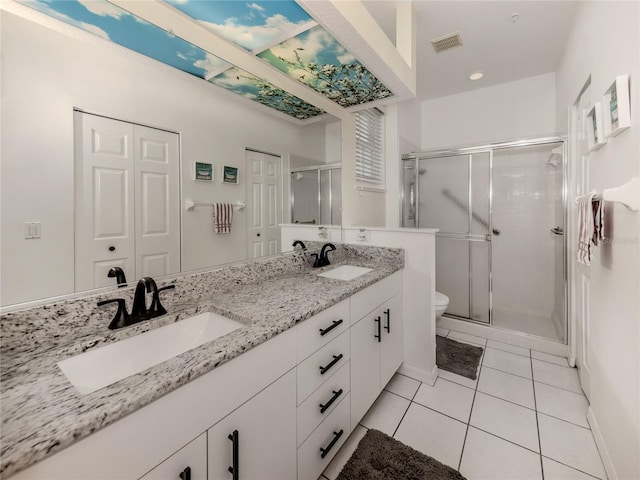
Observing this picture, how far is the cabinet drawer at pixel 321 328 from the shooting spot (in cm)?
109

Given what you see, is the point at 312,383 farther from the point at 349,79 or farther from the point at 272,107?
the point at 349,79

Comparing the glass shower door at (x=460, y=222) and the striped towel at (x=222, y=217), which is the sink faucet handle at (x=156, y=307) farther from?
the glass shower door at (x=460, y=222)

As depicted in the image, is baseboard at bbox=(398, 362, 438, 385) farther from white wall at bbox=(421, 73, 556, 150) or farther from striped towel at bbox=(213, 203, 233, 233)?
white wall at bbox=(421, 73, 556, 150)

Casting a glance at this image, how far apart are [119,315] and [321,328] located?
0.76 metres

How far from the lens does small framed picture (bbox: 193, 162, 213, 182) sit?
130cm

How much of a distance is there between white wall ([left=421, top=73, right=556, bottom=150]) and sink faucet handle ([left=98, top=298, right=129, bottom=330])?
11.8 ft

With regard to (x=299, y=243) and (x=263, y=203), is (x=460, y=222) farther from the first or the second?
(x=263, y=203)

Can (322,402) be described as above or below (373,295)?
below

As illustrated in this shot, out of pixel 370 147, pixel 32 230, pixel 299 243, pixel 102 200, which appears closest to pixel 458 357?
pixel 299 243

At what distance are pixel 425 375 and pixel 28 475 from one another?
6.80 feet

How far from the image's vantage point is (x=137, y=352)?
3.12ft

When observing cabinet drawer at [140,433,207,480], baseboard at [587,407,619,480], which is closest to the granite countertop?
cabinet drawer at [140,433,207,480]

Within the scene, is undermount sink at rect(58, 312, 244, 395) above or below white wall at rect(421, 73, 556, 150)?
below

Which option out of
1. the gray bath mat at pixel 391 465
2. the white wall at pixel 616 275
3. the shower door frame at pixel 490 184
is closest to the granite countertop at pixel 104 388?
the gray bath mat at pixel 391 465
